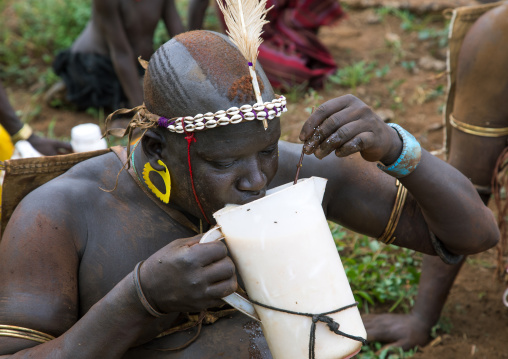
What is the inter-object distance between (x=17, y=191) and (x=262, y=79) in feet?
3.20

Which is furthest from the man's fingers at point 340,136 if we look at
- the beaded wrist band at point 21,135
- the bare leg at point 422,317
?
the beaded wrist band at point 21,135

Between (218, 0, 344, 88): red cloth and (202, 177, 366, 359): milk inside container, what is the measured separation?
4.51 m

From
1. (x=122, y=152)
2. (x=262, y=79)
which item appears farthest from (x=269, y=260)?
(x=122, y=152)

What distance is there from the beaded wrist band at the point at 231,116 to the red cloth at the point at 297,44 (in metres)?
4.28

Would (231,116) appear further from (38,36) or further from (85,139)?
(38,36)

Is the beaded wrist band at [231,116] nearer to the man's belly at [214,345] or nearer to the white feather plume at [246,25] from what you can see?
the white feather plume at [246,25]

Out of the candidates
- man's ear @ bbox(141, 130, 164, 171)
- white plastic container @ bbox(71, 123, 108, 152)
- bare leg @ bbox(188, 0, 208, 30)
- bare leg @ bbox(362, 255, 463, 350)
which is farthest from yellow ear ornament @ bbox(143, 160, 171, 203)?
bare leg @ bbox(188, 0, 208, 30)

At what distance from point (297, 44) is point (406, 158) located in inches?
183

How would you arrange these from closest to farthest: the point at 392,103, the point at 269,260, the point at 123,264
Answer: the point at 269,260 → the point at 123,264 → the point at 392,103

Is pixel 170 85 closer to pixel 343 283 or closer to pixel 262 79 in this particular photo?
pixel 262 79

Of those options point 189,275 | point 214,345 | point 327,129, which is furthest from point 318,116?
point 214,345

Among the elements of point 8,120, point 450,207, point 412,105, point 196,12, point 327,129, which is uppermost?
point 327,129

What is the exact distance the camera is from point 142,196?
2.24m

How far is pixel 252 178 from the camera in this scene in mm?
1852
